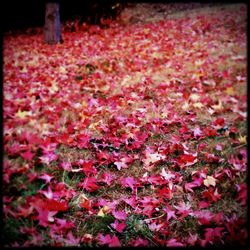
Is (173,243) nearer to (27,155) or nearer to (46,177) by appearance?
(46,177)

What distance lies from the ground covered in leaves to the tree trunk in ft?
3.63

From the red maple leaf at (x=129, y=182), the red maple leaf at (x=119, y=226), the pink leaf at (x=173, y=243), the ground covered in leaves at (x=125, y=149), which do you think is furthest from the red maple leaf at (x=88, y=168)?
the pink leaf at (x=173, y=243)

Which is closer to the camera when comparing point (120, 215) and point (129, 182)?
point (120, 215)

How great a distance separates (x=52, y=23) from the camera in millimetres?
6758

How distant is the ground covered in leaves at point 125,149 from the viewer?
221 centimetres

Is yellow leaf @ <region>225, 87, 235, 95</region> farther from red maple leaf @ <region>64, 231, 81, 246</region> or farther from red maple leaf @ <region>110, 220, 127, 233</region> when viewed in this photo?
red maple leaf @ <region>64, 231, 81, 246</region>

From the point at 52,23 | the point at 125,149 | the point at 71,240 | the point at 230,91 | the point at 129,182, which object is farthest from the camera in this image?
the point at 52,23

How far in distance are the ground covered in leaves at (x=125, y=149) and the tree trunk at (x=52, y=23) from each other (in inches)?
43.5

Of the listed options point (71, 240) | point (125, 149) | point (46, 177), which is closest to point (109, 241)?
point (71, 240)

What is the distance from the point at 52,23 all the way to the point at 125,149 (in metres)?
4.64

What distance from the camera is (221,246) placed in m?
2.08

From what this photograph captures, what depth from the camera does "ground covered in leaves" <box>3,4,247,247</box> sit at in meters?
2.21

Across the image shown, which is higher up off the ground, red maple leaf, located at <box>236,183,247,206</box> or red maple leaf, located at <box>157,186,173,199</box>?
red maple leaf, located at <box>236,183,247,206</box>

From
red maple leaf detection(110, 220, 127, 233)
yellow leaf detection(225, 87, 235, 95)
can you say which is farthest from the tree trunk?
red maple leaf detection(110, 220, 127, 233)
